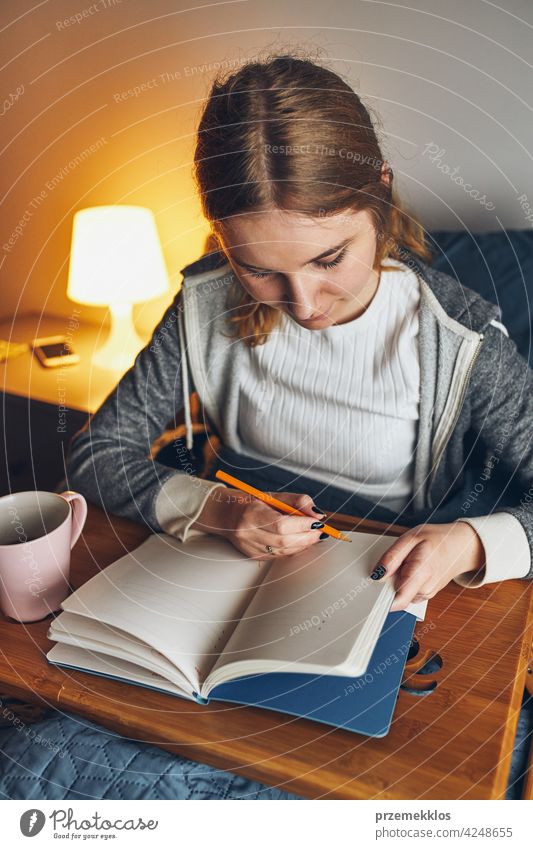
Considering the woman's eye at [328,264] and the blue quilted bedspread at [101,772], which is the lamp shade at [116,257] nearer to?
the woman's eye at [328,264]

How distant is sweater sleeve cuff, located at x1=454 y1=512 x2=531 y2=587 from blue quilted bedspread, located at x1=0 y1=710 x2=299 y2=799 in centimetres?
21

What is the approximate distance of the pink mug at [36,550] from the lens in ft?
1.51

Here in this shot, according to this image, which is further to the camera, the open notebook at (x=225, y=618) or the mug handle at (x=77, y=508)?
the mug handle at (x=77, y=508)

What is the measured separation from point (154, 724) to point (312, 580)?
14 cm

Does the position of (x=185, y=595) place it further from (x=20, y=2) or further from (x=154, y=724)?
(x=20, y=2)

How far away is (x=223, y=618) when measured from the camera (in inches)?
18.4

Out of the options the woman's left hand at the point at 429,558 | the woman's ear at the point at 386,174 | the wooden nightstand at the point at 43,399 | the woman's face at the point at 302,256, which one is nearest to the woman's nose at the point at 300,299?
the woman's face at the point at 302,256

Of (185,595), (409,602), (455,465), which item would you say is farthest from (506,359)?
(185,595)

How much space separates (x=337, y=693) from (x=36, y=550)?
234 millimetres

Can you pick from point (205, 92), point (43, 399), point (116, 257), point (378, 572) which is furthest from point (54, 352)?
point (378, 572)

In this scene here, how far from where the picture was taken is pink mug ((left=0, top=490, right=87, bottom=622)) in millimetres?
459

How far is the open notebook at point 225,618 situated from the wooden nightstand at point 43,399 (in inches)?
23.3

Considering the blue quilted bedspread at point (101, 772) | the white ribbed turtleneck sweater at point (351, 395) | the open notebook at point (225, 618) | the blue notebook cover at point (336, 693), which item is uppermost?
the white ribbed turtleneck sweater at point (351, 395)

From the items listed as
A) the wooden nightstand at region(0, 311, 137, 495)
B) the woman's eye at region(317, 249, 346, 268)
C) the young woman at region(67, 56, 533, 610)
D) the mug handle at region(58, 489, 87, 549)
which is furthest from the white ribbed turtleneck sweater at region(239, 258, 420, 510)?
the wooden nightstand at region(0, 311, 137, 495)
